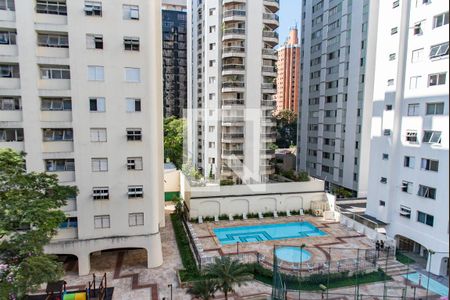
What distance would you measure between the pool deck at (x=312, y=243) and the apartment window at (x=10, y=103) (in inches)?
525

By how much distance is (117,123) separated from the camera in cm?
1655

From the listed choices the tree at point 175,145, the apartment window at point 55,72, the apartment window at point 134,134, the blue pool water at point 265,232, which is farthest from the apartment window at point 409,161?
the tree at point 175,145

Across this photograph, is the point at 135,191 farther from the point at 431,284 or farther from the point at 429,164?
the point at 429,164

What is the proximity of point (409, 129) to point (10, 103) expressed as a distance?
23316 mm

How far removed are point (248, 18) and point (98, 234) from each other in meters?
24.9

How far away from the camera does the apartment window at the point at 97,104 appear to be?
16.2 meters

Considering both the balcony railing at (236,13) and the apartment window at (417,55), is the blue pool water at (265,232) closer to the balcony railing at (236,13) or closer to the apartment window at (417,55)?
the apartment window at (417,55)

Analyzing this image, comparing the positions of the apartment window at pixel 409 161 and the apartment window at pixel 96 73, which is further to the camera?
the apartment window at pixel 409 161

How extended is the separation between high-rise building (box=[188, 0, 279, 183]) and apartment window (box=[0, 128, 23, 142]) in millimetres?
19404

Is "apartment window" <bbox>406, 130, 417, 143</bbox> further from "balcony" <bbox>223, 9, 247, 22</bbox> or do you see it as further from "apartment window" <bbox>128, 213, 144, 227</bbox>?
"balcony" <bbox>223, 9, 247, 22</bbox>

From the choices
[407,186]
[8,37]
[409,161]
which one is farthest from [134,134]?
[407,186]

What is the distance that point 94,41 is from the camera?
15852mm

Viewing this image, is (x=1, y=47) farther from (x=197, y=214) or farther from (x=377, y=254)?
(x=377, y=254)

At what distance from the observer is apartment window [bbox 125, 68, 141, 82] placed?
53.9 feet
